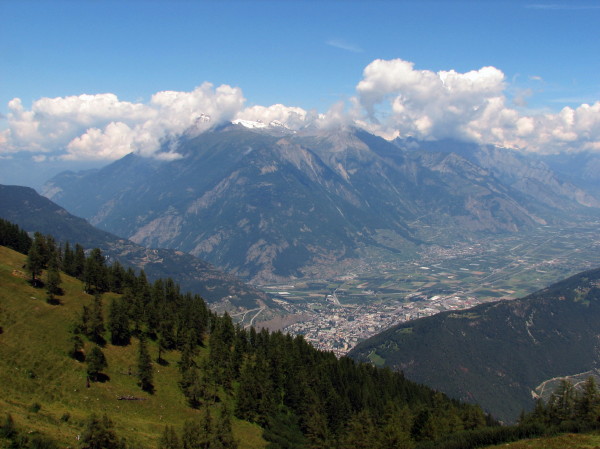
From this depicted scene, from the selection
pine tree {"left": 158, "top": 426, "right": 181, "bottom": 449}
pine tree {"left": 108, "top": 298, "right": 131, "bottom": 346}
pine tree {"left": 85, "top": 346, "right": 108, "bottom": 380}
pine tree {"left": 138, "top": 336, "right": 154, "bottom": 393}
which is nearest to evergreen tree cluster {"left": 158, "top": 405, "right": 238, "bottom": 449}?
pine tree {"left": 158, "top": 426, "right": 181, "bottom": 449}

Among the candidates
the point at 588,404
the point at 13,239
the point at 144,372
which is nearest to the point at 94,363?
the point at 144,372

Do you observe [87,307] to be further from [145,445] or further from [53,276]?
[145,445]

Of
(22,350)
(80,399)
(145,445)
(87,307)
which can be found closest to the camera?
(145,445)

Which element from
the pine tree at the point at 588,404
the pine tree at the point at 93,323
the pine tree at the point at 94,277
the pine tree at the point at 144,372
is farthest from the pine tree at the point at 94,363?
the pine tree at the point at 588,404

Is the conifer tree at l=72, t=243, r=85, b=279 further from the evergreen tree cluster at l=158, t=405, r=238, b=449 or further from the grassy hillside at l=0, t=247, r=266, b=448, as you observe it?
the evergreen tree cluster at l=158, t=405, r=238, b=449

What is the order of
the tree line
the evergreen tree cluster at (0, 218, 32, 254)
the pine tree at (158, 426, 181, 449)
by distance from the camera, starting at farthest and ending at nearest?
the evergreen tree cluster at (0, 218, 32, 254) < the tree line < the pine tree at (158, 426, 181, 449)

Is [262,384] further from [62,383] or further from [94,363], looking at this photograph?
[62,383]

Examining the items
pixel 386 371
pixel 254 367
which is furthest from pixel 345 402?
pixel 386 371

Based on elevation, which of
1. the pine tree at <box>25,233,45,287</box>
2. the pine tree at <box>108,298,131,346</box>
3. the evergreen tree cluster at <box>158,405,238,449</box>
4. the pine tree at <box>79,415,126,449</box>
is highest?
the pine tree at <box>25,233,45,287</box>
